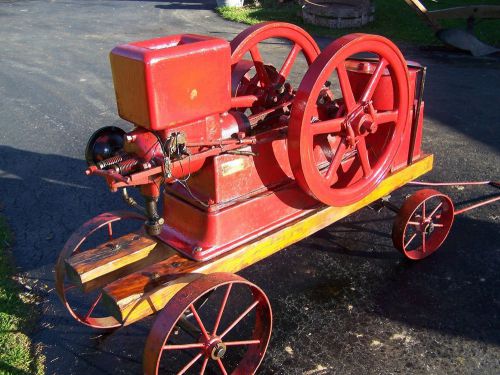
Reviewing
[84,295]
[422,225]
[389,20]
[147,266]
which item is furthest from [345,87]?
[389,20]

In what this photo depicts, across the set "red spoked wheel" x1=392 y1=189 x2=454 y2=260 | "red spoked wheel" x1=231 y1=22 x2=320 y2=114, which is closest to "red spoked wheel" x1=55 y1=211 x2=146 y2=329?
"red spoked wheel" x1=231 y1=22 x2=320 y2=114

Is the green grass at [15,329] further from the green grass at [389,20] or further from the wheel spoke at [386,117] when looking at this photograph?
the green grass at [389,20]

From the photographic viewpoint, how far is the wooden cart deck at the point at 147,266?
2125 mm

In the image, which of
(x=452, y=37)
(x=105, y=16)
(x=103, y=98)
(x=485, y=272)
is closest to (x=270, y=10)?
(x=105, y=16)

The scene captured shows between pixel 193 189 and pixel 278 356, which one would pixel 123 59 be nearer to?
pixel 193 189

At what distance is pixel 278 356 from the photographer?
2.52 m

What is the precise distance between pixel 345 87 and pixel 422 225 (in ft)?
3.74

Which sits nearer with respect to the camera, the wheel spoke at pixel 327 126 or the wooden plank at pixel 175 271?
the wooden plank at pixel 175 271

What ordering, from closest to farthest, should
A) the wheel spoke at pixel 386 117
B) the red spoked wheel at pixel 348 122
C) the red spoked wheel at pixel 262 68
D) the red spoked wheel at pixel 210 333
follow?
the red spoked wheel at pixel 210 333 < the red spoked wheel at pixel 348 122 < the wheel spoke at pixel 386 117 < the red spoked wheel at pixel 262 68

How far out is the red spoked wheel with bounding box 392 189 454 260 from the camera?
3.03 m

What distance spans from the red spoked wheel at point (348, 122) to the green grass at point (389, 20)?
20.8 feet

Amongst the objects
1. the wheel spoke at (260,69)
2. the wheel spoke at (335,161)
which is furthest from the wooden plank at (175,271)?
the wheel spoke at (260,69)

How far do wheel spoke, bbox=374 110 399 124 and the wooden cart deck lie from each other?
21.1 inches

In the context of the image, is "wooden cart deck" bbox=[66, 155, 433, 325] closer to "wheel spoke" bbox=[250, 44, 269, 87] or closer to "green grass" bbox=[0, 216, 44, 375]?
"green grass" bbox=[0, 216, 44, 375]
